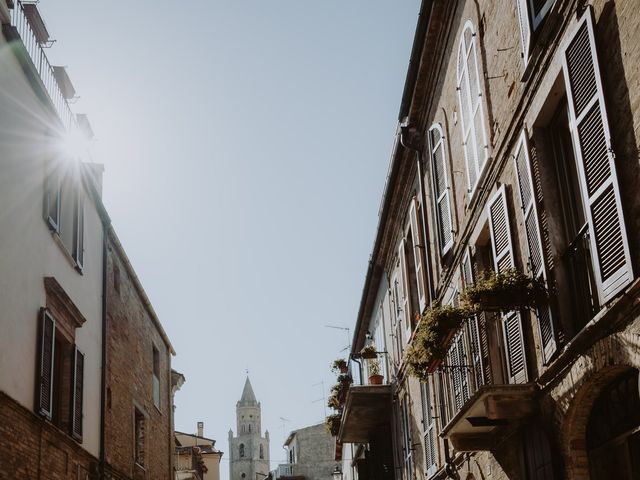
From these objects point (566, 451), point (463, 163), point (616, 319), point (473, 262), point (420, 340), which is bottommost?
point (566, 451)

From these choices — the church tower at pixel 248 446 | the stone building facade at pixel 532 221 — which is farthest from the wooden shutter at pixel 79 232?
the church tower at pixel 248 446

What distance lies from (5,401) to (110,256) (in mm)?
8394

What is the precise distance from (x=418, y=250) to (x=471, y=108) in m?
5.07

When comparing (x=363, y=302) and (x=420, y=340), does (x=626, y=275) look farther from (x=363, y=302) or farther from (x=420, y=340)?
(x=363, y=302)

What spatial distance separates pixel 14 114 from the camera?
12.5 metres

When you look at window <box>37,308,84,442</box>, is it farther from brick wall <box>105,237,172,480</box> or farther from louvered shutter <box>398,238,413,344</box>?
louvered shutter <box>398,238,413,344</box>

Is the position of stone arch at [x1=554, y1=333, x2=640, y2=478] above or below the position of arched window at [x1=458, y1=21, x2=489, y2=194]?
below

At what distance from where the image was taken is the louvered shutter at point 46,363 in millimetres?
13055

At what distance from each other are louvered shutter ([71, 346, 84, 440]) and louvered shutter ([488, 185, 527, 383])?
740 centimetres

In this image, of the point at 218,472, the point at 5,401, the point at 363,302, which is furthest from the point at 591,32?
the point at 218,472

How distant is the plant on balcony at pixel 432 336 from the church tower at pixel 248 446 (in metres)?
119

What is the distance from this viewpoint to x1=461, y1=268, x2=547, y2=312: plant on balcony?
30.6 feet

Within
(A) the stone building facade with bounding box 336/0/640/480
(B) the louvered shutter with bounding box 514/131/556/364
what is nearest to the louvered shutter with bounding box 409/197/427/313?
(A) the stone building facade with bounding box 336/0/640/480

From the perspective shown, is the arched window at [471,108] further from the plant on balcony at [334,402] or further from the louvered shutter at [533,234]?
the plant on balcony at [334,402]
